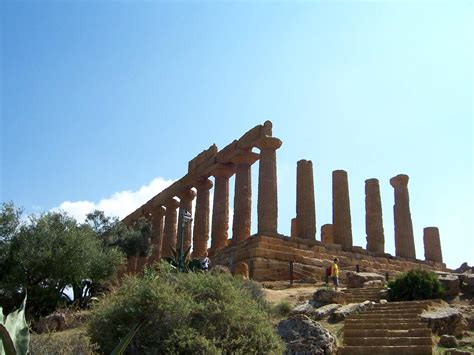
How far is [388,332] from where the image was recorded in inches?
497

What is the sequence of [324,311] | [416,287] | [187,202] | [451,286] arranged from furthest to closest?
[187,202] → [451,286] → [416,287] → [324,311]

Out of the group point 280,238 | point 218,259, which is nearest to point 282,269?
point 280,238

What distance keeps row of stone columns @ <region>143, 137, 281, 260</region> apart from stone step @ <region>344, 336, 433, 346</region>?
16081 millimetres

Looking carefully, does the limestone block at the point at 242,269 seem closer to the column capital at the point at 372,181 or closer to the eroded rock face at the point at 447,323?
the eroded rock face at the point at 447,323

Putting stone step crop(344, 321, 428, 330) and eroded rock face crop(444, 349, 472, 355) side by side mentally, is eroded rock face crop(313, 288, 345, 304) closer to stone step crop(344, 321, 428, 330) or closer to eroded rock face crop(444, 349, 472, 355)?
stone step crop(344, 321, 428, 330)

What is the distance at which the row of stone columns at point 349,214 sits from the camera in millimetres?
31688

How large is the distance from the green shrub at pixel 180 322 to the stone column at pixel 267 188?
17533 mm

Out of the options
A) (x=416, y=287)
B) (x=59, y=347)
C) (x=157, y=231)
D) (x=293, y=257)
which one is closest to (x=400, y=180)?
(x=293, y=257)

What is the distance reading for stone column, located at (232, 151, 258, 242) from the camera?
102 feet

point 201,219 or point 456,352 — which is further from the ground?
point 201,219

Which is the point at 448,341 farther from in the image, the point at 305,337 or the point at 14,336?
the point at 14,336

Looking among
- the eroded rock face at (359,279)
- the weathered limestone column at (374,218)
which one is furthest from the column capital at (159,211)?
the eroded rock face at (359,279)

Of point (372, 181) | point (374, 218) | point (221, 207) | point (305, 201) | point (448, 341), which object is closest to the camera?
point (448, 341)

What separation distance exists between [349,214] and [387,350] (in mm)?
21649
